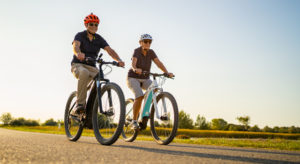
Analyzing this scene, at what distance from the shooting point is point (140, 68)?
6.62 m

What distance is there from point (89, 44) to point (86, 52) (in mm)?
177

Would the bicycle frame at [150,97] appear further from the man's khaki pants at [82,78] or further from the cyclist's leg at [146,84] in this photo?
the man's khaki pants at [82,78]

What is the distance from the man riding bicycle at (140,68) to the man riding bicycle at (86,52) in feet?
2.74

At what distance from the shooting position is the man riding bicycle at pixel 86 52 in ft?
16.8

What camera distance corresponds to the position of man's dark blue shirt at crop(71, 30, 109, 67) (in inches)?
211

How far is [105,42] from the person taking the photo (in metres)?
5.74

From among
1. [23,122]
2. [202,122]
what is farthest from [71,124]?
[202,122]

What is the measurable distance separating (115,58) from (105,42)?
0.40 m

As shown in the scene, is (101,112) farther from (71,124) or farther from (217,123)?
(217,123)

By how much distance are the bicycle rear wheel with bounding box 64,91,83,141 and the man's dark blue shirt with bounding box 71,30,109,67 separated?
1039 mm

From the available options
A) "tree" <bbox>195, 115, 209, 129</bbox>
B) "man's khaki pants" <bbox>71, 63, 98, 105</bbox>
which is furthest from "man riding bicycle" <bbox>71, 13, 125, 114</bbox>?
"tree" <bbox>195, 115, 209, 129</bbox>

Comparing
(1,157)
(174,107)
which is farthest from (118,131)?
Result: (1,157)

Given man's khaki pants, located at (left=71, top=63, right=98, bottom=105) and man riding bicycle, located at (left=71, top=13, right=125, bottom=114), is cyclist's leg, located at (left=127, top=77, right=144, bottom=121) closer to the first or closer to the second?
man riding bicycle, located at (left=71, top=13, right=125, bottom=114)

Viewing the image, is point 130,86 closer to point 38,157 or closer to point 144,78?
point 144,78
